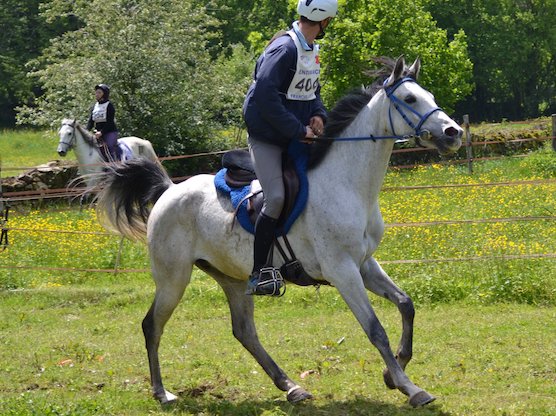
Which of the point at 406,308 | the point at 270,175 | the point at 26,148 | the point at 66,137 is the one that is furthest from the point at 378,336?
the point at 26,148

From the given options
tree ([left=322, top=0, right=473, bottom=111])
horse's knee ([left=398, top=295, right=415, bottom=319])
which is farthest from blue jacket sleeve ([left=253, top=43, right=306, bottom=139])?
tree ([left=322, top=0, right=473, bottom=111])

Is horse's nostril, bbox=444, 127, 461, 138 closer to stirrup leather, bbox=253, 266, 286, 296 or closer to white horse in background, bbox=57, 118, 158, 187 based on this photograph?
stirrup leather, bbox=253, 266, 286, 296

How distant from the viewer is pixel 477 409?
6.14 metres

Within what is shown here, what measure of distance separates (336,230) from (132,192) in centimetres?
226

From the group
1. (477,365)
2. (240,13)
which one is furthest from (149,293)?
(240,13)

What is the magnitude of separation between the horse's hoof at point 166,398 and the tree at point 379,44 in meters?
19.0

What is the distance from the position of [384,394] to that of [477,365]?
102cm

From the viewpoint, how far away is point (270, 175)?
6594 mm

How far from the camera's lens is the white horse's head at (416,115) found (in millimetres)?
6121

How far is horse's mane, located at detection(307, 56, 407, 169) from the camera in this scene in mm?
6691

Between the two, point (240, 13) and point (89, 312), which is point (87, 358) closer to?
point (89, 312)

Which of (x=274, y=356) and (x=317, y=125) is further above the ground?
(x=317, y=125)

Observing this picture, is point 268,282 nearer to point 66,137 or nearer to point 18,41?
point 66,137

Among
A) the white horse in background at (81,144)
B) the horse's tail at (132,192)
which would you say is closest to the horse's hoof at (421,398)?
the horse's tail at (132,192)
